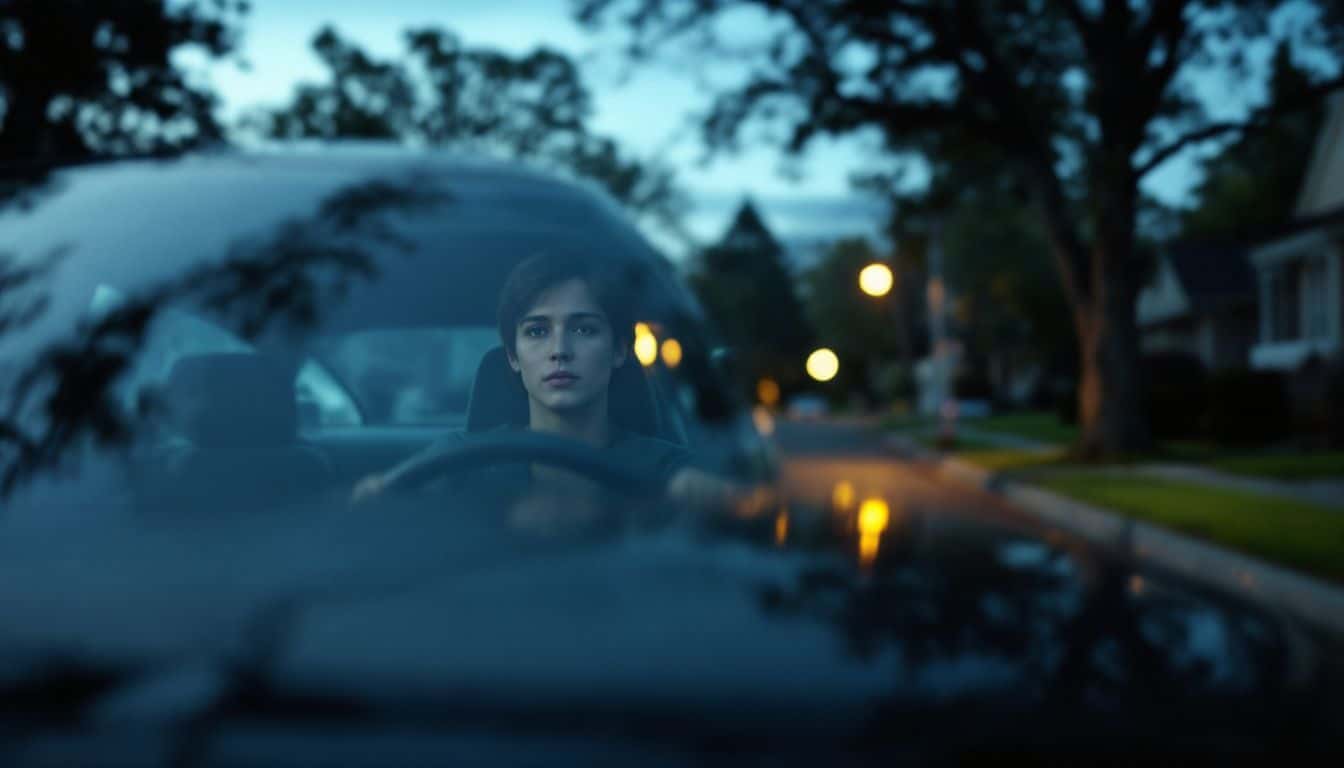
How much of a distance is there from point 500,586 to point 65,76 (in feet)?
45.2

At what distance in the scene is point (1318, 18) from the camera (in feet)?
64.0

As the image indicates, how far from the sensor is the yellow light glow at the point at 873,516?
5.10 feet

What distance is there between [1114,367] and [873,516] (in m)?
21.5

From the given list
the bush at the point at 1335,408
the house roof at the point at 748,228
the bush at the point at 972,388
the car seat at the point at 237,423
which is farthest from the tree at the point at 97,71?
the bush at the point at 972,388

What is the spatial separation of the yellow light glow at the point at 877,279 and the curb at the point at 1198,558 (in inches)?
95.5

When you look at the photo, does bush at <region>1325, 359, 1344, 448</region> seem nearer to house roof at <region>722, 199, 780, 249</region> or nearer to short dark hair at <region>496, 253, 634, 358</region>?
house roof at <region>722, 199, 780, 249</region>

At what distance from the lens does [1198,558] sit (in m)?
10.1

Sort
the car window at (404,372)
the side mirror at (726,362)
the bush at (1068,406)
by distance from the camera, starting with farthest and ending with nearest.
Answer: the bush at (1068,406) → the side mirror at (726,362) → the car window at (404,372)

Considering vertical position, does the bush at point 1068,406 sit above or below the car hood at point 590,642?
below

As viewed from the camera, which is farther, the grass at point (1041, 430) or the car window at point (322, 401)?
the grass at point (1041, 430)

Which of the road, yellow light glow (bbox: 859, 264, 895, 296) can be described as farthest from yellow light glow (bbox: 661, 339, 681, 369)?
the road

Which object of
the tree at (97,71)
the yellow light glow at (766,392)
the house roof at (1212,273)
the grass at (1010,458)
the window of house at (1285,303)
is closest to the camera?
the yellow light glow at (766,392)

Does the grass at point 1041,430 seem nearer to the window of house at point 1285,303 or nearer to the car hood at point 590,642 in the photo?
the window of house at point 1285,303

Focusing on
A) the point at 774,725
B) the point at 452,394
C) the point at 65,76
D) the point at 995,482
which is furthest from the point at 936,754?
the point at 995,482
